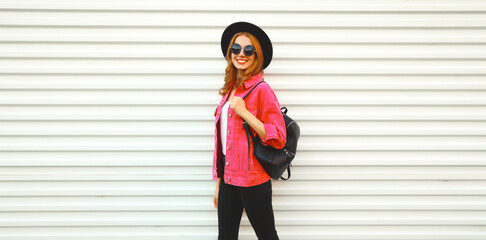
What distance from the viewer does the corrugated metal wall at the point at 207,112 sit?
228 centimetres

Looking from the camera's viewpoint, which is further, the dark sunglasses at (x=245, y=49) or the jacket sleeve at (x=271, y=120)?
the dark sunglasses at (x=245, y=49)

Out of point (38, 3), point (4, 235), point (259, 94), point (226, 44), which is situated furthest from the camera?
point (4, 235)

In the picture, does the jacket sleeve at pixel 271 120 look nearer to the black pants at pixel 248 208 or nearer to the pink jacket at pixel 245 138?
the pink jacket at pixel 245 138

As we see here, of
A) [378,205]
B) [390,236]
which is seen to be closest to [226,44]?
[378,205]

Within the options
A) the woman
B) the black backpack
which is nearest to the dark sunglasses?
the woman

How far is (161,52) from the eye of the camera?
7.52 ft

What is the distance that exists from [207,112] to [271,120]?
822 mm

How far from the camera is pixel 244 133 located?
1.77 metres

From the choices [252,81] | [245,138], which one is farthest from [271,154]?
[252,81]

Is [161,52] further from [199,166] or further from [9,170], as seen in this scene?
[9,170]

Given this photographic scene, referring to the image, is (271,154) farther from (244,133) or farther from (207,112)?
(207,112)

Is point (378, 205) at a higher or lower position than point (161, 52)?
lower

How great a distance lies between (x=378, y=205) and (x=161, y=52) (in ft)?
8.22

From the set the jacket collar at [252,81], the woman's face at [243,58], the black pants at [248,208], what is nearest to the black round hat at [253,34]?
the woman's face at [243,58]
